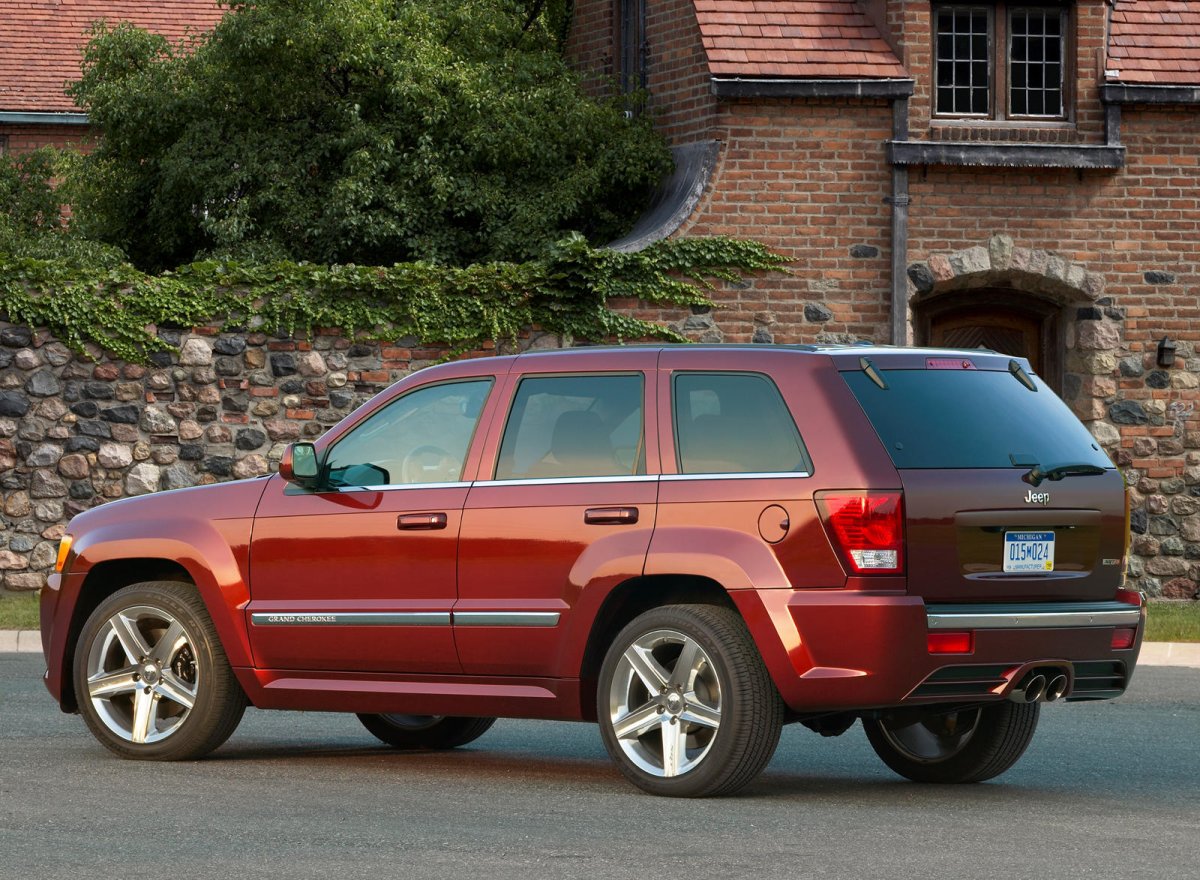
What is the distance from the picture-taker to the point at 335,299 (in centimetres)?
1828

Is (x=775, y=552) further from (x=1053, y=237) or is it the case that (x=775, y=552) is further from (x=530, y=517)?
(x=1053, y=237)

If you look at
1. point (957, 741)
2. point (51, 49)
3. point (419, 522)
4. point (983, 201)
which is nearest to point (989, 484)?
point (957, 741)

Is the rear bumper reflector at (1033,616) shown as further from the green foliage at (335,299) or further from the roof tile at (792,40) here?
the roof tile at (792,40)

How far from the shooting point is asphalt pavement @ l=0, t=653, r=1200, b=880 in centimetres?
641

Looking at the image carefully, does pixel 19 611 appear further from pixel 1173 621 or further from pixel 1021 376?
pixel 1021 376

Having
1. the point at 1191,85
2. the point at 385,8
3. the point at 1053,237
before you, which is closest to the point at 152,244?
the point at 385,8

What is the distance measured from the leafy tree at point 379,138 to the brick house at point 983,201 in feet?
5.01

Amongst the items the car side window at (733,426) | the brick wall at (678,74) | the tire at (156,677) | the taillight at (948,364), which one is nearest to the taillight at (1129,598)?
the taillight at (948,364)

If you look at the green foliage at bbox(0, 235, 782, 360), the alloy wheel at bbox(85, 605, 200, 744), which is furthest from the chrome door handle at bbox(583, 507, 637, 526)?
the green foliage at bbox(0, 235, 782, 360)

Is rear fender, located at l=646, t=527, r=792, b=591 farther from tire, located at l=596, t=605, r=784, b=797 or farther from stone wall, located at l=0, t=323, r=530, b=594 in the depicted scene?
stone wall, located at l=0, t=323, r=530, b=594

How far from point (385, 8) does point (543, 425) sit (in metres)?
13.8

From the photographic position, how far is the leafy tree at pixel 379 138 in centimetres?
2038

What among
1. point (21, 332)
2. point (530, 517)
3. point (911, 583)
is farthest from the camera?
point (21, 332)

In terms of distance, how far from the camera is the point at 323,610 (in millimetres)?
8500
